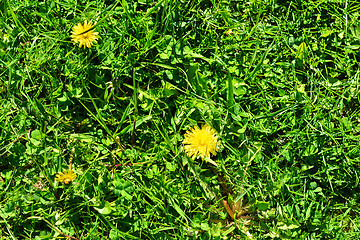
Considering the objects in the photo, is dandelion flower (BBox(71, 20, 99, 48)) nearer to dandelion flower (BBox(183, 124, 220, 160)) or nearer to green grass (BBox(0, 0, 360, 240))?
green grass (BBox(0, 0, 360, 240))

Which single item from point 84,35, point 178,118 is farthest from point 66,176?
point 84,35

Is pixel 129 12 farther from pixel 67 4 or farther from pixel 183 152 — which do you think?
pixel 183 152

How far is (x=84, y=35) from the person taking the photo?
8.50ft

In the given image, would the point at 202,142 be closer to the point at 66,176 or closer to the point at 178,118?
the point at 178,118

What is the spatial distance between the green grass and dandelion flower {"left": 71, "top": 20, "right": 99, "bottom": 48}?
0.06m

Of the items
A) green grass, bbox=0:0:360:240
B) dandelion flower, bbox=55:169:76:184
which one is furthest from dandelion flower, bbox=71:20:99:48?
dandelion flower, bbox=55:169:76:184

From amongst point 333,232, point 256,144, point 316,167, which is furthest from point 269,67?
point 333,232

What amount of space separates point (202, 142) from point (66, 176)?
0.96 m

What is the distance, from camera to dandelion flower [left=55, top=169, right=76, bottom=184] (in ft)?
8.25

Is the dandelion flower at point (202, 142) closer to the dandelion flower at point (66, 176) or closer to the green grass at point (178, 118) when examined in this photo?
the green grass at point (178, 118)

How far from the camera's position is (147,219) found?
8.39ft

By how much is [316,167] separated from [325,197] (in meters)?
0.22

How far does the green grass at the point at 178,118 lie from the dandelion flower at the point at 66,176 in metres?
0.06

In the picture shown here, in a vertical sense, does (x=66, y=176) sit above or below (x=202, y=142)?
→ below
